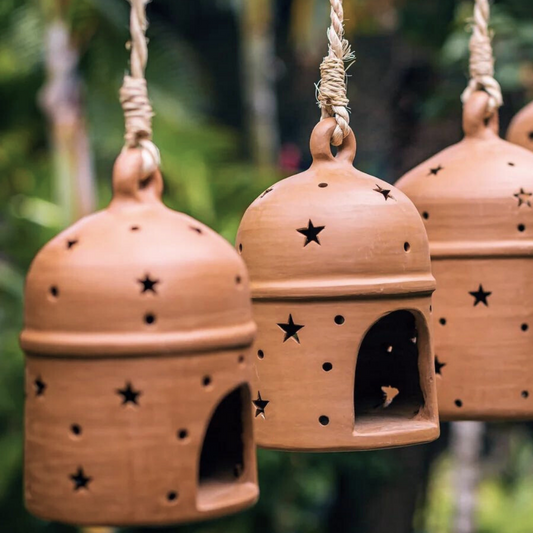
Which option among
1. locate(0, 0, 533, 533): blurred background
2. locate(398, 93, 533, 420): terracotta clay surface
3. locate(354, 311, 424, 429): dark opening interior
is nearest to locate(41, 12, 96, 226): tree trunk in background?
locate(0, 0, 533, 533): blurred background

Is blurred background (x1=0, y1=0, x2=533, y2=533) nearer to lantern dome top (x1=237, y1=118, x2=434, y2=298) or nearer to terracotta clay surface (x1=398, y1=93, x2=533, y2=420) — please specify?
terracotta clay surface (x1=398, y1=93, x2=533, y2=420)

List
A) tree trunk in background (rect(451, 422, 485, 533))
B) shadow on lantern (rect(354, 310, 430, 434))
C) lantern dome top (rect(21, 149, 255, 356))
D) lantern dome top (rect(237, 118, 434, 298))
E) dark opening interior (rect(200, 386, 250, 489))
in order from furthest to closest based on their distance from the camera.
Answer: tree trunk in background (rect(451, 422, 485, 533)), shadow on lantern (rect(354, 310, 430, 434)), lantern dome top (rect(237, 118, 434, 298)), dark opening interior (rect(200, 386, 250, 489)), lantern dome top (rect(21, 149, 255, 356))

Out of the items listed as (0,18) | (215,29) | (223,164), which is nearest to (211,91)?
(215,29)

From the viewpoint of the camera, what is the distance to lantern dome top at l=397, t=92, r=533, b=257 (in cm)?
259

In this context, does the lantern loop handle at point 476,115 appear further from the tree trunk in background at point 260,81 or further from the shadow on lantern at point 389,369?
the tree trunk in background at point 260,81

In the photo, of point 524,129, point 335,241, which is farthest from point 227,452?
point 524,129

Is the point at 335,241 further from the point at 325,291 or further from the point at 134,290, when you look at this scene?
the point at 134,290

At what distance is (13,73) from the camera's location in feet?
26.8

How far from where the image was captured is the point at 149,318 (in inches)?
74.2

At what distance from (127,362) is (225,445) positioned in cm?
46

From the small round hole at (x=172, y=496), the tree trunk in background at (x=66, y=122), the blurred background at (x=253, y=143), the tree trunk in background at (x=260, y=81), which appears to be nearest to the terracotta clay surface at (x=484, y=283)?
the small round hole at (x=172, y=496)

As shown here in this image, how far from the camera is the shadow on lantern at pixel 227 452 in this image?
2.05m

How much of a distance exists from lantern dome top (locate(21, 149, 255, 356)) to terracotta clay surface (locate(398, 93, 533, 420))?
0.79 m

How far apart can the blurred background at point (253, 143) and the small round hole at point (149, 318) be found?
2.58m
